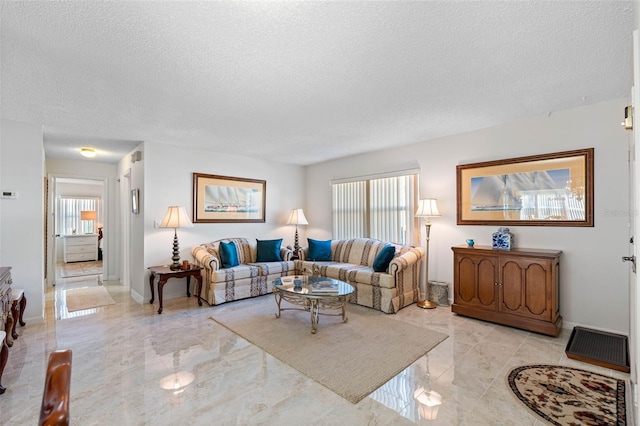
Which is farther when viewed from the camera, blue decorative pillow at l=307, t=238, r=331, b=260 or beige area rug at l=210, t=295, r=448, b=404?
blue decorative pillow at l=307, t=238, r=331, b=260

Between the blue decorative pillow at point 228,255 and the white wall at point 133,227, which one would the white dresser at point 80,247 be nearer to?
the white wall at point 133,227

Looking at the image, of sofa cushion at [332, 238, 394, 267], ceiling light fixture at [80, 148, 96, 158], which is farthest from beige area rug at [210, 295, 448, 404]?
ceiling light fixture at [80, 148, 96, 158]

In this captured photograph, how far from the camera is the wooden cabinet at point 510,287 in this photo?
3.17 metres

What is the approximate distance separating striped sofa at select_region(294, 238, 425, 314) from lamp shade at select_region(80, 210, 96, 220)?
25.5 feet

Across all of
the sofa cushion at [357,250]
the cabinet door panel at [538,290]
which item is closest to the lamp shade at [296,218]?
the sofa cushion at [357,250]

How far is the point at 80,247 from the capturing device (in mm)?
8734

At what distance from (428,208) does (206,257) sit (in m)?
3.25

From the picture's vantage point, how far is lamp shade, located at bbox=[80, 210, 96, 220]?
921cm

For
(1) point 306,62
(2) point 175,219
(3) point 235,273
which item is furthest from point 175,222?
(1) point 306,62

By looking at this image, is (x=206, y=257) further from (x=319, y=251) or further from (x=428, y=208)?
(x=428, y=208)

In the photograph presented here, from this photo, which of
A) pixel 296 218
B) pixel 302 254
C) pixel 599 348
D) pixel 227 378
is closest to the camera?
pixel 227 378

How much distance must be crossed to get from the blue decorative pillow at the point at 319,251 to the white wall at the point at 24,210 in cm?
369

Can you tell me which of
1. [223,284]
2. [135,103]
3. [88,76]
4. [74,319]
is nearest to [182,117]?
[135,103]

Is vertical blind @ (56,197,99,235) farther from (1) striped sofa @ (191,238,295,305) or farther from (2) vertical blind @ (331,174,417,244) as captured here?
(2) vertical blind @ (331,174,417,244)
